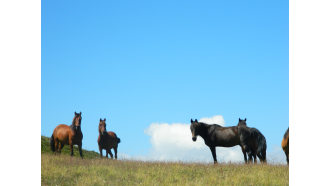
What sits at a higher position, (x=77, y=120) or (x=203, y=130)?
(x=77, y=120)

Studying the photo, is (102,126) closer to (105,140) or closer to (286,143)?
(105,140)

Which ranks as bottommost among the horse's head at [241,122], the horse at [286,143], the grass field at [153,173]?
the grass field at [153,173]

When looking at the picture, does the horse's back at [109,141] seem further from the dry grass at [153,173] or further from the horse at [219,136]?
the horse at [219,136]

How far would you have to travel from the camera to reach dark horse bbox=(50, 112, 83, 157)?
15.1 meters

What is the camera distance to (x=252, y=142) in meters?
15.6

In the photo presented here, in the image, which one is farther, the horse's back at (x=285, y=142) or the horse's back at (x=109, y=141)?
the horse's back at (x=109, y=141)

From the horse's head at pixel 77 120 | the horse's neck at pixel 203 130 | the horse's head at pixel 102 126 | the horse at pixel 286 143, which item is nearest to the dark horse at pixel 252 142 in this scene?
the horse's neck at pixel 203 130

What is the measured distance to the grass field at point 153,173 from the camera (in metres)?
11.5

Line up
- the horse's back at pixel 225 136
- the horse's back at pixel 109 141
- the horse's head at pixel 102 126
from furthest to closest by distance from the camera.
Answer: the horse's back at pixel 109 141
the horse's back at pixel 225 136
the horse's head at pixel 102 126

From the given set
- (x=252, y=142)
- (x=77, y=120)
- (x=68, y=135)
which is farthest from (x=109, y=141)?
(x=252, y=142)

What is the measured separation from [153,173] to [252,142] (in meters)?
5.11
